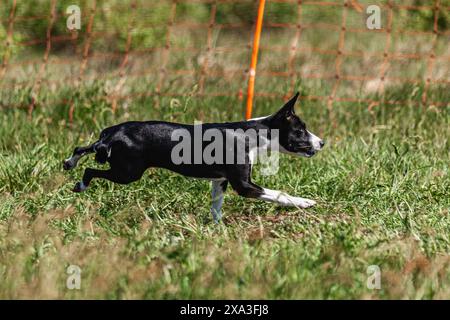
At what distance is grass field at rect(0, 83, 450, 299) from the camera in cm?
449

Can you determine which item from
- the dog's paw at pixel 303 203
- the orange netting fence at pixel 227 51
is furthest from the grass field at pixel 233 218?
the orange netting fence at pixel 227 51

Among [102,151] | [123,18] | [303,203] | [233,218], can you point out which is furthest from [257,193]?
[123,18]

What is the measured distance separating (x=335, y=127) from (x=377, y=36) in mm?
3788

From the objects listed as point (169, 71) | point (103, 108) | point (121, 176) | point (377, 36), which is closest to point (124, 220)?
point (121, 176)

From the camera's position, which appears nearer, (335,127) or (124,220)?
(124,220)

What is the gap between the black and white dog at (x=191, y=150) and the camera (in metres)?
5.38

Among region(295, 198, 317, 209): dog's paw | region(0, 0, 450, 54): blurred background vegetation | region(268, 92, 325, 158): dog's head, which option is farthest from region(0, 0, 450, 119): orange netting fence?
region(295, 198, 317, 209): dog's paw

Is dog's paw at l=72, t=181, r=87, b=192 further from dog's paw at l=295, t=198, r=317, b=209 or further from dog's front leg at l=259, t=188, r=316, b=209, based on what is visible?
dog's paw at l=295, t=198, r=317, b=209

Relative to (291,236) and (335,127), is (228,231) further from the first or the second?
(335,127)

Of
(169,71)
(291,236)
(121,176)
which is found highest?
(169,71)

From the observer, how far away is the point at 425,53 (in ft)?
33.8

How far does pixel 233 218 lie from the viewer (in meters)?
6.00

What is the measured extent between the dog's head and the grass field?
1.41 ft

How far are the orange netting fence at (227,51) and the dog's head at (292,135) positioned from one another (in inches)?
111
